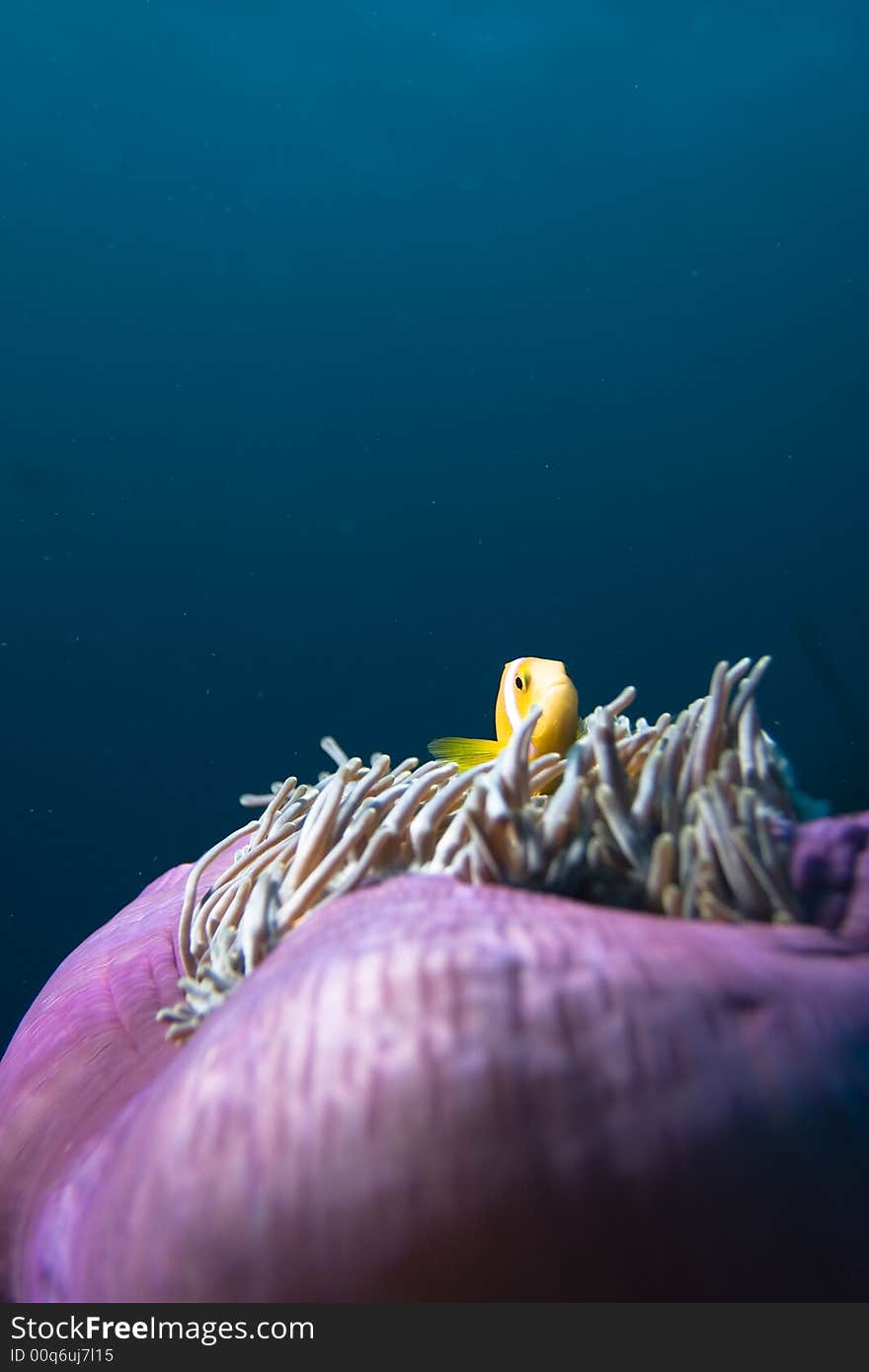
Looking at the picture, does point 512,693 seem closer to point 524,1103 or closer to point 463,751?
point 463,751

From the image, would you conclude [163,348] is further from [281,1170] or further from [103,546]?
[281,1170]

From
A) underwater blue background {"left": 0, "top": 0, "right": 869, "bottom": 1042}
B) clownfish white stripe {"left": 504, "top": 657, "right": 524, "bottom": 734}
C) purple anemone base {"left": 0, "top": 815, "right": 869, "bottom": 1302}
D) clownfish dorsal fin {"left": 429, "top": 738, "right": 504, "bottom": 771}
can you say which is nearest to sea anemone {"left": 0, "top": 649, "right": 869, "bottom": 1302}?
Result: purple anemone base {"left": 0, "top": 815, "right": 869, "bottom": 1302}

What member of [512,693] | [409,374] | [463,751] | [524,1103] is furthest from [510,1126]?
[409,374]

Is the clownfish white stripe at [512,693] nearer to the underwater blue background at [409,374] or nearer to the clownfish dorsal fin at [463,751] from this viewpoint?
the clownfish dorsal fin at [463,751]

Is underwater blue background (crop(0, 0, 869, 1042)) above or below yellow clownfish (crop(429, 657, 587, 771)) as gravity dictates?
above

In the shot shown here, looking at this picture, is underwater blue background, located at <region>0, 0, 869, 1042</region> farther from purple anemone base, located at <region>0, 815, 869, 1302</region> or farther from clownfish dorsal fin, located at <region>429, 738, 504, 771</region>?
purple anemone base, located at <region>0, 815, 869, 1302</region>
